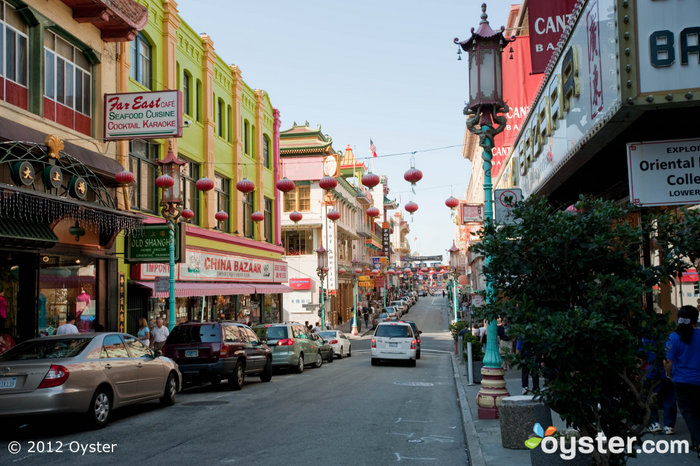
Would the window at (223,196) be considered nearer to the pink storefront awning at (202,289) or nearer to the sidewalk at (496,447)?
the pink storefront awning at (202,289)

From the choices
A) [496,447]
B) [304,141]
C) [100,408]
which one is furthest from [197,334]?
[304,141]

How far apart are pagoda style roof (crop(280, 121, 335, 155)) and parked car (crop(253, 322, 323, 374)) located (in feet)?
107

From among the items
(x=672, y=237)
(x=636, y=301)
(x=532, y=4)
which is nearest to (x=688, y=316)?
(x=672, y=237)

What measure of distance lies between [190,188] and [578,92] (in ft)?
71.4

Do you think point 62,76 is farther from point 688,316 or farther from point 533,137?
point 688,316

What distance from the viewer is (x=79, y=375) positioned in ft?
33.6

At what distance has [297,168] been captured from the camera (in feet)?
175

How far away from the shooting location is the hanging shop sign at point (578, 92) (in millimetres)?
7219

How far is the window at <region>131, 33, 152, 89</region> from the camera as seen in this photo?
23.2 m

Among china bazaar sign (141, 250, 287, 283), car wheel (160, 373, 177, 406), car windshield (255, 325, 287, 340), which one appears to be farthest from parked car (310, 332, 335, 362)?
car wheel (160, 373, 177, 406)

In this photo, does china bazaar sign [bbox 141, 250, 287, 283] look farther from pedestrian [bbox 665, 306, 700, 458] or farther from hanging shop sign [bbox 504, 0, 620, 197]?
pedestrian [bbox 665, 306, 700, 458]

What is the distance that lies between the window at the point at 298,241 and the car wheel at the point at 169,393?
40.3m

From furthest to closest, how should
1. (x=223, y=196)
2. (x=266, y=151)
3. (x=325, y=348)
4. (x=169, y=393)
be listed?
(x=266, y=151), (x=223, y=196), (x=325, y=348), (x=169, y=393)

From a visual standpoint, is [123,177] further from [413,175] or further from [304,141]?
[304,141]
